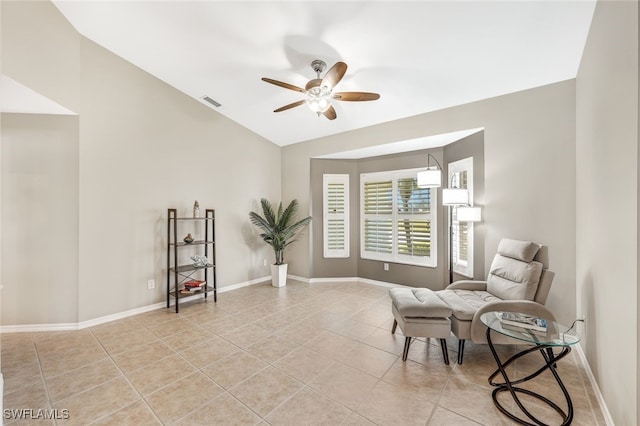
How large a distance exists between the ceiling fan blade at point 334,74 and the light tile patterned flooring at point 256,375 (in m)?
2.67

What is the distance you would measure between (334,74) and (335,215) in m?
3.23

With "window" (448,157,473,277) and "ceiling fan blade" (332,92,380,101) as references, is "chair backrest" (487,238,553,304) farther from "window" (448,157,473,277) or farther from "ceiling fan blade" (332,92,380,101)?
"ceiling fan blade" (332,92,380,101)

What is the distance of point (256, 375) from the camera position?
2311 millimetres

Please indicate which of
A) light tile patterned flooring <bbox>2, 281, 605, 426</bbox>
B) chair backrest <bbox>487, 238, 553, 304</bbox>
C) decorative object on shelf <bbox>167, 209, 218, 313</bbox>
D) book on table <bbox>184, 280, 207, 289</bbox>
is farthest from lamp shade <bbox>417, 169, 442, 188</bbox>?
book on table <bbox>184, 280, 207, 289</bbox>

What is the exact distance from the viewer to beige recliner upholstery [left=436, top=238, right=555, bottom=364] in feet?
7.66

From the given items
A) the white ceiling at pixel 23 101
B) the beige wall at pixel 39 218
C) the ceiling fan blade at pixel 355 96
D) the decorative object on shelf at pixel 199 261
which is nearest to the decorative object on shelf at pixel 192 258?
the decorative object on shelf at pixel 199 261

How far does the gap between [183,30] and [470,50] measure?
9.94 feet

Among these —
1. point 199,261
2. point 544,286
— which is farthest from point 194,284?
point 544,286

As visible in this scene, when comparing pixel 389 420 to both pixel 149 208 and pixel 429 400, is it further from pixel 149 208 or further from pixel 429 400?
pixel 149 208

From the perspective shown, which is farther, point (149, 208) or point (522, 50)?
point (149, 208)

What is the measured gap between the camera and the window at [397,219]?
4598 mm

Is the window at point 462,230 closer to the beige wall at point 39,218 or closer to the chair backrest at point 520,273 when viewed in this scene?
the chair backrest at point 520,273

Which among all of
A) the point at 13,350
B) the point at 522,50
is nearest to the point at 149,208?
the point at 13,350

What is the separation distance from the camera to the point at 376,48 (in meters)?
2.78
